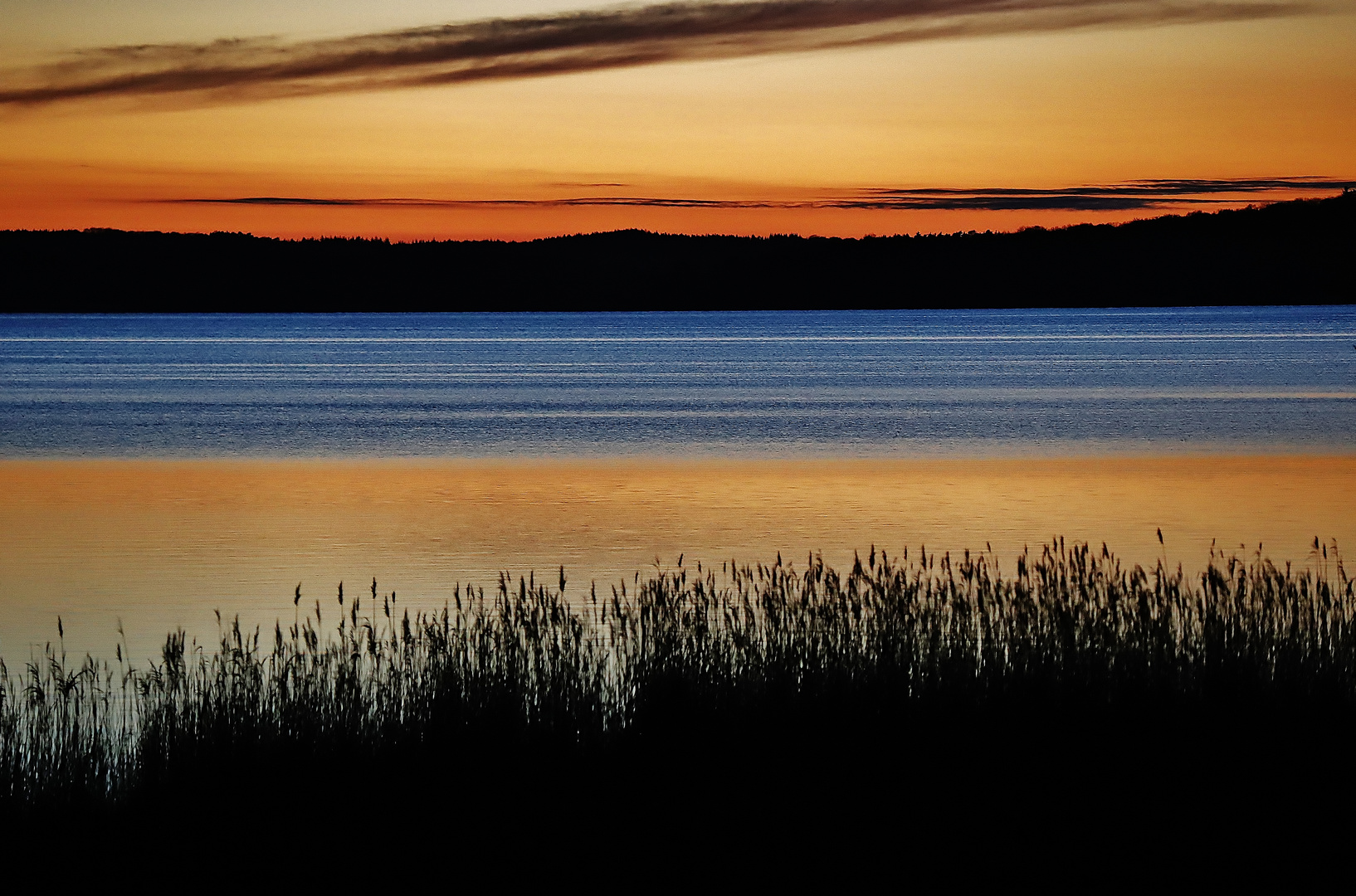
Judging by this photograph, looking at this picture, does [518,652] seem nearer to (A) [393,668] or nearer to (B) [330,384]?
(A) [393,668]

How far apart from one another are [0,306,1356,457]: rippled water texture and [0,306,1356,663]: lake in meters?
0.27

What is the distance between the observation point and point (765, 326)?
19175 centimetres

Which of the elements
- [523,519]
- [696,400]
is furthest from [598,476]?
[696,400]

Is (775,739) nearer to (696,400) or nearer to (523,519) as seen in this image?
(523,519)

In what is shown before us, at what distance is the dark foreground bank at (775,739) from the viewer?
674 cm

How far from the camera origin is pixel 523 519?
70.4 feet

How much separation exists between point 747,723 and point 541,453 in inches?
982

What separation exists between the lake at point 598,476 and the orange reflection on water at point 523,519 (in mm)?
78

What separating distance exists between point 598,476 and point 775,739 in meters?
20.0

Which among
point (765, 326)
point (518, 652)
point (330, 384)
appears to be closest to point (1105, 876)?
point (518, 652)

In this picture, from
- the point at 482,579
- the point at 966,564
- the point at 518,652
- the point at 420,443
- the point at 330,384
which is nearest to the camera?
the point at 518,652

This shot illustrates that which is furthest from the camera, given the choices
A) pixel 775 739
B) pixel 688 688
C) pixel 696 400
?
pixel 696 400

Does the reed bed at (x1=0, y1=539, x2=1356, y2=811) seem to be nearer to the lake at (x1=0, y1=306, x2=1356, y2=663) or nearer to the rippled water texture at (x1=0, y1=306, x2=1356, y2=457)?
the lake at (x1=0, y1=306, x2=1356, y2=663)

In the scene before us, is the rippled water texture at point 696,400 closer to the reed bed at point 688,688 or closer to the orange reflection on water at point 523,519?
the orange reflection on water at point 523,519
